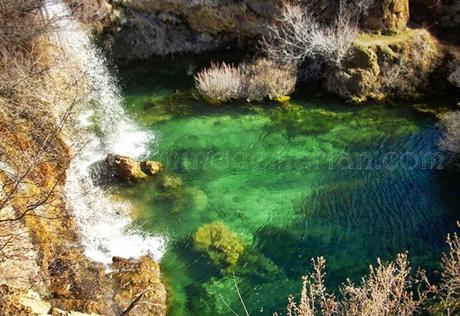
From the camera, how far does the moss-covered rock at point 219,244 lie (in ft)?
37.4

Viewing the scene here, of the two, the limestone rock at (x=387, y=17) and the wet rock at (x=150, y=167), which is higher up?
the limestone rock at (x=387, y=17)

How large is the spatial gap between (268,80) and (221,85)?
5.48ft

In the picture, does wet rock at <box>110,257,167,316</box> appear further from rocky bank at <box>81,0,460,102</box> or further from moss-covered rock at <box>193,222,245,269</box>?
rocky bank at <box>81,0,460,102</box>

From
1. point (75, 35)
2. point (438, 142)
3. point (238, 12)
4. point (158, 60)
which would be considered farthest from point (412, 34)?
point (75, 35)

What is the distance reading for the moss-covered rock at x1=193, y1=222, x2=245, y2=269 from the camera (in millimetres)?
11398

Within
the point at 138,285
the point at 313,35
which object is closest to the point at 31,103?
the point at 138,285

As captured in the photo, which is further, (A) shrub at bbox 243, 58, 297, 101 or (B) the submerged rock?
(A) shrub at bbox 243, 58, 297, 101

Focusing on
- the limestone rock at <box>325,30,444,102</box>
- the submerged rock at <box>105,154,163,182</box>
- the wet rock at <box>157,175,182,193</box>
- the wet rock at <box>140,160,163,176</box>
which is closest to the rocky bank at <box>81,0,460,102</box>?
the limestone rock at <box>325,30,444,102</box>

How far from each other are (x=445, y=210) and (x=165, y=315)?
24.6 ft

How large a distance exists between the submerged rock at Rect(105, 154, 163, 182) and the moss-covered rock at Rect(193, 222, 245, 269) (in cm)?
274

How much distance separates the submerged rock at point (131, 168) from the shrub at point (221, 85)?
4245 millimetres

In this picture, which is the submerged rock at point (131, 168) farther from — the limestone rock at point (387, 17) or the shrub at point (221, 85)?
the limestone rock at point (387, 17)

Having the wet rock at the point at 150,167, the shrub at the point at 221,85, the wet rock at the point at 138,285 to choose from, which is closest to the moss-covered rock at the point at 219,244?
the wet rock at the point at 138,285

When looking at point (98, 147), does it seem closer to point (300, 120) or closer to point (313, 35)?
point (300, 120)
